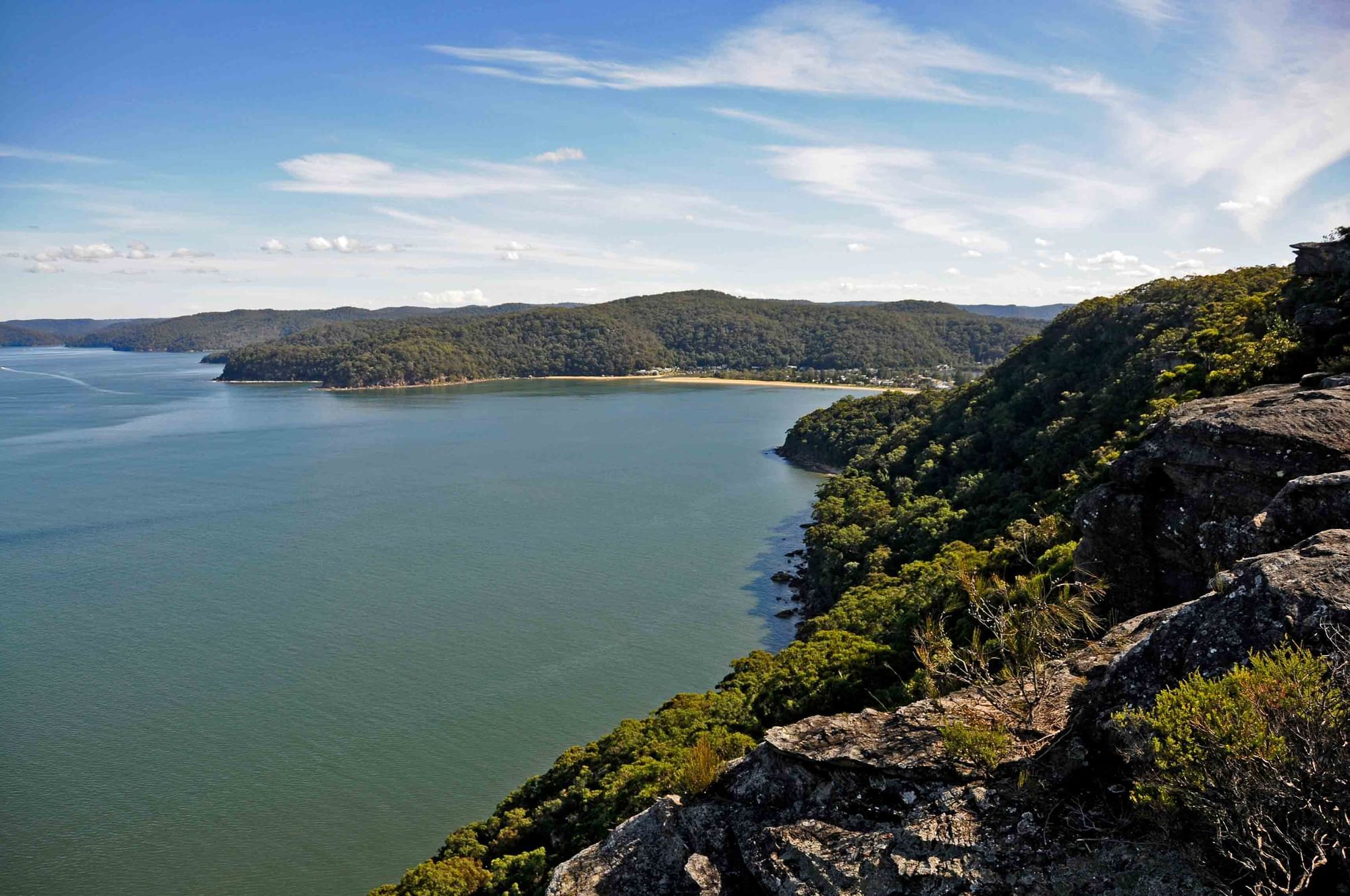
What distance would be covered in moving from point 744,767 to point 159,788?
20775 millimetres

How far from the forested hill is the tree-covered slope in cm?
12087

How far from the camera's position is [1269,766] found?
5.93 meters

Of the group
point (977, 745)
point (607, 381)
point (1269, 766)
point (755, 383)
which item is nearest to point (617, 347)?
point (607, 381)

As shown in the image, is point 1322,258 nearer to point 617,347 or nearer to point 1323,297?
point 1323,297

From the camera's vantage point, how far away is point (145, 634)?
108ft

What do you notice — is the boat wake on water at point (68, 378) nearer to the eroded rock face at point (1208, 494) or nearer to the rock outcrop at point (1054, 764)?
the rock outcrop at point (1054, 764)

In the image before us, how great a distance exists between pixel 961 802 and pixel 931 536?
25.2 m

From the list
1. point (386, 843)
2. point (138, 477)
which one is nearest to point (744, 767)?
point (386, 843)

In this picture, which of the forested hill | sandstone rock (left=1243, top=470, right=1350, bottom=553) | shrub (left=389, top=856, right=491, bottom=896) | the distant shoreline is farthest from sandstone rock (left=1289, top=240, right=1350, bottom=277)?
the forested hill

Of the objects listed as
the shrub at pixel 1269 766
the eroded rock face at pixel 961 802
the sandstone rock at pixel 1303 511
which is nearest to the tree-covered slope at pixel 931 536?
the eroded rock face at pixel 961 802

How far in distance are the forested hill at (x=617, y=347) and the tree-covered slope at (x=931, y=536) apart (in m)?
121

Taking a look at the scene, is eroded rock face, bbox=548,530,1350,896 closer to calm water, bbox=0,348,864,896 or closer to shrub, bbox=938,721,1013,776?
shrub, bbox=938,721,1013,776

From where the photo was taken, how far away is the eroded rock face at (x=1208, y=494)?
32.5 ft

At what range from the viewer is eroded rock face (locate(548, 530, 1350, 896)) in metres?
7.07
